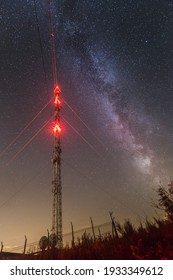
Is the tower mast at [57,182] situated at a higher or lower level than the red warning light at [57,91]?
lower

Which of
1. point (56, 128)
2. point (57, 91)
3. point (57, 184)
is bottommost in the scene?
point (57, 184)

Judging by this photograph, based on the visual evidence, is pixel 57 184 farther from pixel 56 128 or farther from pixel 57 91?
pixel 57 91

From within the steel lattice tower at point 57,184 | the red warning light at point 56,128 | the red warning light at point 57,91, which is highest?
the red warning light at point 57,91

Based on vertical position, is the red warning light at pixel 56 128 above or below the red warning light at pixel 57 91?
below

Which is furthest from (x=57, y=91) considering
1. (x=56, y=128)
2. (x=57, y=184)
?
(x=57, y=184)

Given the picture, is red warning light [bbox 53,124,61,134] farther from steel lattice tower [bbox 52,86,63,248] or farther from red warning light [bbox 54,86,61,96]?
red warning light [bbox 54,86,61,96]

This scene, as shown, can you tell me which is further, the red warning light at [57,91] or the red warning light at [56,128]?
the red warning light at [57,91]

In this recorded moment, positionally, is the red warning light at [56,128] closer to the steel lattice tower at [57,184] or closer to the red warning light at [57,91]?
the steel lattice tower at [57,184]

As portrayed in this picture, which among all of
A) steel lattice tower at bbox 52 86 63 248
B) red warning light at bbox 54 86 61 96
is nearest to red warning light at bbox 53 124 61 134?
steel lattice tower at bbox 52 86 63 248

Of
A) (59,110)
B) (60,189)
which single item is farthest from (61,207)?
(59,110)

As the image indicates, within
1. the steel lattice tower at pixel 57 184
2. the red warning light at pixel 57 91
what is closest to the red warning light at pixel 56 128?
the steel lattice tower at pixel 57 184

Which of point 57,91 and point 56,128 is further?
point 57,91
